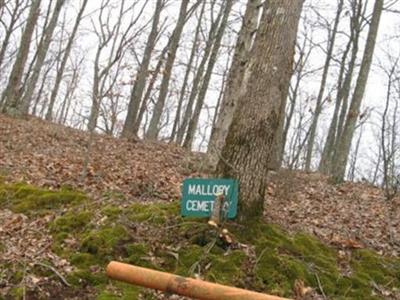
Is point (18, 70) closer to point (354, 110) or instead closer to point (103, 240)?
point (354, 110)

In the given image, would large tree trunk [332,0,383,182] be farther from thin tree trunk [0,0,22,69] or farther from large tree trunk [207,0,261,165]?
thin tree trunk [0,0,22,69]

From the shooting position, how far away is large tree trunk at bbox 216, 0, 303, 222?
5.83 metres

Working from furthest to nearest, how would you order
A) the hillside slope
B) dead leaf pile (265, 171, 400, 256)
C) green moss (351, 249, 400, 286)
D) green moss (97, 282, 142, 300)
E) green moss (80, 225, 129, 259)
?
1. dead leaf pile (265, 171, 400, 256)
2. green moss (351, 249, 400, 286)
3. green moss (80, 225, 129, 259)
4. the hillside slope
5. green moss (97, 282, 142, 300)

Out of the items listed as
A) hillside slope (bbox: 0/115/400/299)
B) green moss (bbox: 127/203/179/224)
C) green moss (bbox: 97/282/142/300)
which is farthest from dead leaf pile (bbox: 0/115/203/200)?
green moss (bbox: 97/282/142/300)

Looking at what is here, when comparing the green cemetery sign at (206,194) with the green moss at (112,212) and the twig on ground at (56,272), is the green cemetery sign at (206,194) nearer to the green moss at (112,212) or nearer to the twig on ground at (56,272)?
the green moss at (112,212)

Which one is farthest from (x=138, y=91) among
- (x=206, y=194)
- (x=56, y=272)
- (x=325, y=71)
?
(x=56, y=272)

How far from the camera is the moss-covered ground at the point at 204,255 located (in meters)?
5.18

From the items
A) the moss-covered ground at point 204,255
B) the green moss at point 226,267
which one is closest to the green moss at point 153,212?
the moss-covered ground at point 204,255

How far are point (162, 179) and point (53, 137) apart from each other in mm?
5792

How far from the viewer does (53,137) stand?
1395 centimetres

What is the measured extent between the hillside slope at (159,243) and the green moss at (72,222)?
0.04 feet

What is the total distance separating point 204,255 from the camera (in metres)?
5.34

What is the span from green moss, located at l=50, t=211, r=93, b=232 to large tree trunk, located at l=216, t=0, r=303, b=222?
175cm

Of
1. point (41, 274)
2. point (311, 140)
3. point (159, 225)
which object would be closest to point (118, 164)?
point (159, 225)
